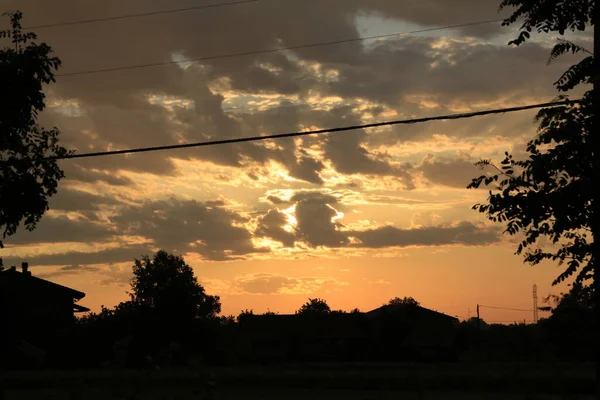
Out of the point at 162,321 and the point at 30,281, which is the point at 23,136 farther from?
the point at 162,321

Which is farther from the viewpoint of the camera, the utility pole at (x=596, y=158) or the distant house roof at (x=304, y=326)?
the distant house roof at (x=304, y=326)

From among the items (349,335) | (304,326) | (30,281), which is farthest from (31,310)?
(349,335)

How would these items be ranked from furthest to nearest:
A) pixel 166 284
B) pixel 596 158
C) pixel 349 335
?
pixel 166 284 → pixel 349 335 → pixel 596 158

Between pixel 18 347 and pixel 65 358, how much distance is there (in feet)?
19.3

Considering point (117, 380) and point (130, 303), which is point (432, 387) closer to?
point (117, 380)

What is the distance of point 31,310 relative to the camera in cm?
6806

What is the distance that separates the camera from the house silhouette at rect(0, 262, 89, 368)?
5675 centimetres

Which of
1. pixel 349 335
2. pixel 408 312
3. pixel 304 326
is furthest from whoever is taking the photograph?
pixel 304 326

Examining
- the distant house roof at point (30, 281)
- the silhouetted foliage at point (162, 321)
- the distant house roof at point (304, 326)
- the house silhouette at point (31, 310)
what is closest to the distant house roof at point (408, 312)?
the distant house roof at point (304, 326)

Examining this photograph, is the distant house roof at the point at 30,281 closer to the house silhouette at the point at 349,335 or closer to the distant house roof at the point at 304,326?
the house silhouette at the point at 349,335

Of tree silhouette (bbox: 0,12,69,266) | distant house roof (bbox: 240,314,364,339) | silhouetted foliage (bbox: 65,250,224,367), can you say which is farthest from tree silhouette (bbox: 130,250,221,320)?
tree silhouette (bbox: 0,12,69,266)

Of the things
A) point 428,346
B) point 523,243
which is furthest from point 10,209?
point 428,346

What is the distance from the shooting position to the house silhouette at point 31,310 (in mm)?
56750

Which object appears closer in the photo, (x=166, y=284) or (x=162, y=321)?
(x=162, y=321)
